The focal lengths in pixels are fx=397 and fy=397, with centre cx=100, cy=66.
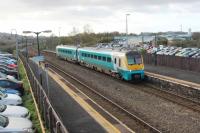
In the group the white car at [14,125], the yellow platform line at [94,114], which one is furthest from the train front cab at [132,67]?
the white car at [14,125]

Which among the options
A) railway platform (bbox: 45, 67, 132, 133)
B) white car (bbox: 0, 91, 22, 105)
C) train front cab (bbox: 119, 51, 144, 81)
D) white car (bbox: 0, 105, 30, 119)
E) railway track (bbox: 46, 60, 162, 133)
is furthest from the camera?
train front cab (bbox: 119, 51, 144, 81)

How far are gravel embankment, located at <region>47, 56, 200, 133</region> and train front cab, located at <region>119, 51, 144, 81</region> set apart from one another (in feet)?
2.78

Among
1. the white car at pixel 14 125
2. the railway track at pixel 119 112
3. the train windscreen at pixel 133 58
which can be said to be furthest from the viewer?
the train windscreen at pixel 133 58

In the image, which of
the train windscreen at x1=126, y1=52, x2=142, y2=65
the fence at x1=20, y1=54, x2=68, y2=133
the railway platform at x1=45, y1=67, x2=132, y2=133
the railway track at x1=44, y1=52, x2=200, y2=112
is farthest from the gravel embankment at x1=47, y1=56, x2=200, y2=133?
the fence at x1=20, y1=54, x2=68, y2=133

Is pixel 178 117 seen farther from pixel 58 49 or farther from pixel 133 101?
pixel 58 49

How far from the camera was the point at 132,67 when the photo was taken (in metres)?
33.2

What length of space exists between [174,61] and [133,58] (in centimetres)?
1143

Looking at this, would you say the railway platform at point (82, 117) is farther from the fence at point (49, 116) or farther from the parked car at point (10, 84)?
the parked car at point (10, 84)

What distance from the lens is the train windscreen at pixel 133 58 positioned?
110ft

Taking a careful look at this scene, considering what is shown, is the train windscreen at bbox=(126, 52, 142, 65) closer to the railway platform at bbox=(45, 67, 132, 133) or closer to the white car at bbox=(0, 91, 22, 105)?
the railway platform at bbox=(45, 67, 132, 133)

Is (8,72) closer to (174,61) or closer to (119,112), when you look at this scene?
(119,112)

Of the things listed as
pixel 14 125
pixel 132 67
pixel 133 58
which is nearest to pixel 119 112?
pixel 14 125

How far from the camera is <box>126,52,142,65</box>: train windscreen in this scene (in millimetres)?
33406

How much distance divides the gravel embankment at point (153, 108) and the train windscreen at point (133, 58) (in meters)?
1.98
